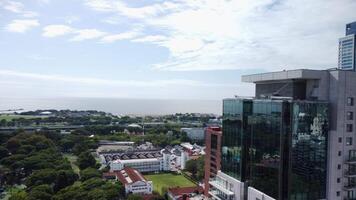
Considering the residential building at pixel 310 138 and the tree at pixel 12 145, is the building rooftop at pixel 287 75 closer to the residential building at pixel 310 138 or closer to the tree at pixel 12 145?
the residential building at pixel 310 138

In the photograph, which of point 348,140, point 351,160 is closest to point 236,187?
point 351,160

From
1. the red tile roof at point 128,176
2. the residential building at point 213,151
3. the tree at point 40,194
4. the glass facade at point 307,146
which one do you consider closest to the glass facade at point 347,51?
the residential building at point 213,151

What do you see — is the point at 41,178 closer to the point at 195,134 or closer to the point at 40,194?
the point at 40,194

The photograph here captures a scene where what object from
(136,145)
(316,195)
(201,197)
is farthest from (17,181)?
(316,195)

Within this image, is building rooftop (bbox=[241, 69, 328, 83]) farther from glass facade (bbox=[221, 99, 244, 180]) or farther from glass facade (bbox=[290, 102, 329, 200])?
glass facade (bbox=[221, 99, 244, 180])

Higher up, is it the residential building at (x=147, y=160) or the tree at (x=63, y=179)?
the tree at (x=63, y=179)

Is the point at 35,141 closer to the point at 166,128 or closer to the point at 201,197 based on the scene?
the point at 201,197

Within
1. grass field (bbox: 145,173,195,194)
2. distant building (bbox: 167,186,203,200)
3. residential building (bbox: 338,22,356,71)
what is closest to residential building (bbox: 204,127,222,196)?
distant building (bbox: 167,186,203,200)
